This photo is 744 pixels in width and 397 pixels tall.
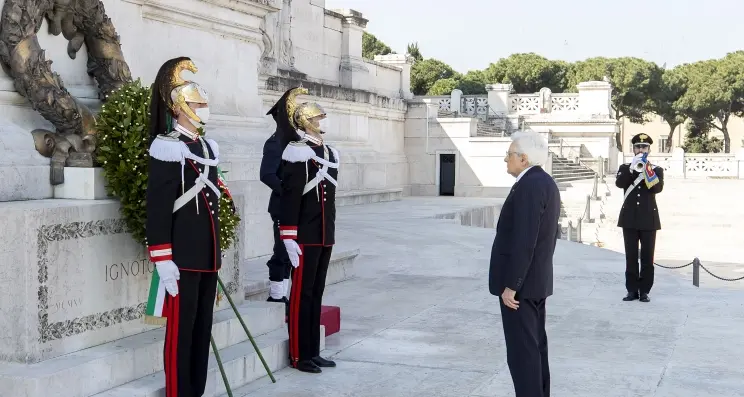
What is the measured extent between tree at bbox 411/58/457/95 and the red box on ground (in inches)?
2131

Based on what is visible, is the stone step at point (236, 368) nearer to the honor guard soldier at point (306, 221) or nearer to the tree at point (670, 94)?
the honor guard soldier at point (306, 221)

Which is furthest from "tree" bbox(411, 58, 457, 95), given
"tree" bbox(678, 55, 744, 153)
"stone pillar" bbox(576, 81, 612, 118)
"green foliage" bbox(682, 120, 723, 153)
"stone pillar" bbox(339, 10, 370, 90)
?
"stone pillar" bbox(339, 10, 370, 90)

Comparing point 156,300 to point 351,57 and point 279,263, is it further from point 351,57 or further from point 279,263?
point 351,57

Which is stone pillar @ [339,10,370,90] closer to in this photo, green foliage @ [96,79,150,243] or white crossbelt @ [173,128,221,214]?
green foliage @ [96,79,150,243]

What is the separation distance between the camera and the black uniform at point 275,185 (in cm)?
738

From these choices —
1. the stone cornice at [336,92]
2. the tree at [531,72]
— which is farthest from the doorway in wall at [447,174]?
the tree at [531,72]

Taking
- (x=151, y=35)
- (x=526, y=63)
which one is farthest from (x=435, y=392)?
(x=526, y=63)

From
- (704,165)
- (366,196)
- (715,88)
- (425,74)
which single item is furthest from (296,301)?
(715,88)

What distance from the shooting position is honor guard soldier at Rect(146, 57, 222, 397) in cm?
500

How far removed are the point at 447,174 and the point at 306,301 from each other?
2062 centimetres

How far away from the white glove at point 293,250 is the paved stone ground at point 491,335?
78 centimetres

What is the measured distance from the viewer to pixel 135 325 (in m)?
5.80

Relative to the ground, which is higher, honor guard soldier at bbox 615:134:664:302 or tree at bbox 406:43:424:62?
tree at bbox 406:43:424:62

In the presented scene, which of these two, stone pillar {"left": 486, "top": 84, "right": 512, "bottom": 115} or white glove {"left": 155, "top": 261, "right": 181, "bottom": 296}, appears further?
stone pillar {"left": 486, "top": 84, "right": 512, "bottom": 115}
